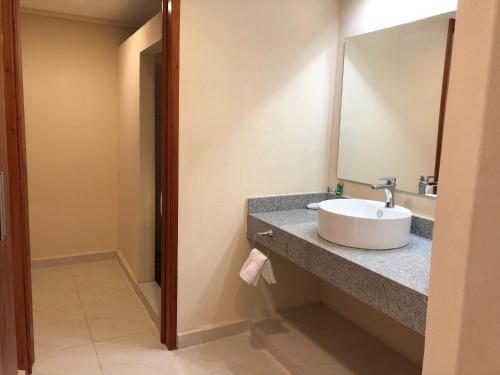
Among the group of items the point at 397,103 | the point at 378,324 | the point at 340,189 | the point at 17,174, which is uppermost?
the point at 397,103

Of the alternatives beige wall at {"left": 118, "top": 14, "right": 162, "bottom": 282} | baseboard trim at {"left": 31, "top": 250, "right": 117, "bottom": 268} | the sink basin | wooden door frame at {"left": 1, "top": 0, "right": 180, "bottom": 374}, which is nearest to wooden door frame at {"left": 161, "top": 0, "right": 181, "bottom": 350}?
wooden door frame at {"left": 1, "top": 0, "right": 180, "bottom": 374}

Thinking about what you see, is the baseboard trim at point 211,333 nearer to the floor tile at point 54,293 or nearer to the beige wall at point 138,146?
the beige wall at point 138,146

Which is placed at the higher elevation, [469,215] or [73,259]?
[469,215]

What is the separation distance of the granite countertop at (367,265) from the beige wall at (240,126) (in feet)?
0.89

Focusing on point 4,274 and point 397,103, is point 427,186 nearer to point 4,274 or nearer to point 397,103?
point 397,103

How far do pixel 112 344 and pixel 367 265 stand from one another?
1639mm

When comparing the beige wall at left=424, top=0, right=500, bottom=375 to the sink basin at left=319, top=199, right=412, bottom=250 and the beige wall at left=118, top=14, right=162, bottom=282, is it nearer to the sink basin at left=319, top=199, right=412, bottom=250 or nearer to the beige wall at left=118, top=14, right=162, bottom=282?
the sink basin at left=319, top=199, right=412, bottom=250

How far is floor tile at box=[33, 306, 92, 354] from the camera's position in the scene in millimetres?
2387

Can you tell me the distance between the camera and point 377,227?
1.77 meters

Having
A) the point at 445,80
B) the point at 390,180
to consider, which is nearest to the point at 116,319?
the point at 390,180

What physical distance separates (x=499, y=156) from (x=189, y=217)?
1712 millimetres

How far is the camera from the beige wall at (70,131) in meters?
3.31

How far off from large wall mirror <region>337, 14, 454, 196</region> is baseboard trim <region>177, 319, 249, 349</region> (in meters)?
1.14

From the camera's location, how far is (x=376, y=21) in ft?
7.43
